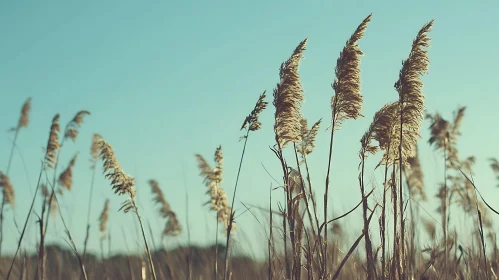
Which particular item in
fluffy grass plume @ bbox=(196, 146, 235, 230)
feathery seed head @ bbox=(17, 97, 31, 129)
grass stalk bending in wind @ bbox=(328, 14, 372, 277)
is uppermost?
feathery seed head @ bbox=(17, 97, 31, 129)

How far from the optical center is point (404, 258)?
10.4 ft

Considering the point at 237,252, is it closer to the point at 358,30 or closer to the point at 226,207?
the point at 226,207

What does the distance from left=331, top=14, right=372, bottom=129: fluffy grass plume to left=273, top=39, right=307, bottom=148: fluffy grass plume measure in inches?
7.8

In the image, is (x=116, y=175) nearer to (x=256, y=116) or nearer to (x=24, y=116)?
(x=256, y=116)

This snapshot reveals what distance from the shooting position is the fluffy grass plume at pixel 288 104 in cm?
328

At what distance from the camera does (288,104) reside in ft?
10.9

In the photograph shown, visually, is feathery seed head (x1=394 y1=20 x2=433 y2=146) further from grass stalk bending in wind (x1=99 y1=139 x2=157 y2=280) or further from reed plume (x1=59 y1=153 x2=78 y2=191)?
reed plume (x1=59 y1=153 x2=78 y2=191)

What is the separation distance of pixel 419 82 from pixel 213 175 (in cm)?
177

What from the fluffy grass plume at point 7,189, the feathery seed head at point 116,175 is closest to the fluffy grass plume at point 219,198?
the feathery seed head at point 116,175

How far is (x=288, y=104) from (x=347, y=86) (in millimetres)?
332

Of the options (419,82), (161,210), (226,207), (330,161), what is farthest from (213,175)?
(161,210)

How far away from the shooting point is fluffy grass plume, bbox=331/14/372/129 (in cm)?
335

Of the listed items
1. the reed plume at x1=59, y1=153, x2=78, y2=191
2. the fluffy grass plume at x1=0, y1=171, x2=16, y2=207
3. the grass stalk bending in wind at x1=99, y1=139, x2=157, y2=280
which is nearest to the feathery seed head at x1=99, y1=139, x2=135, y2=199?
the grass stalk bending in wind at x1=99, y1=139, x2=157, y2=280

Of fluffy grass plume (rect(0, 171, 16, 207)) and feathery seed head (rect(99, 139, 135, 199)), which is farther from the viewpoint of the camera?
fluffy grass plume (rect(0, 171, 16, 207))
